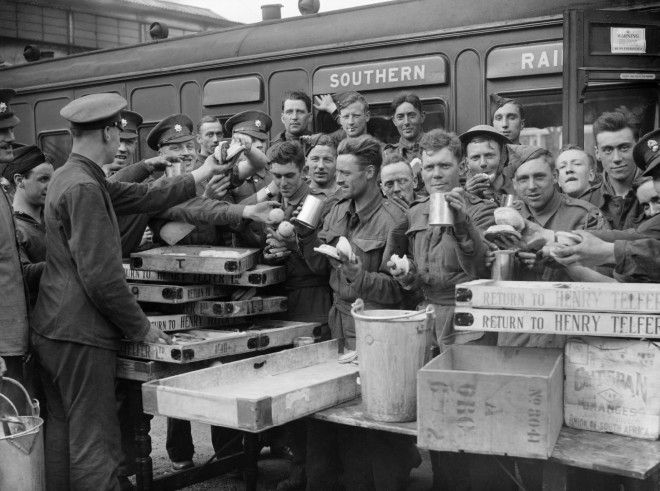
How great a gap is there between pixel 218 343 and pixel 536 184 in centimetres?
178

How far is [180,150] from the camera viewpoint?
5.68 m

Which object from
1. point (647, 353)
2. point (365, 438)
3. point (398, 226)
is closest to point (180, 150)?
point (398, 226)

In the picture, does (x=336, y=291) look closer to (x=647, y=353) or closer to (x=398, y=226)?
(x=398, y=226)

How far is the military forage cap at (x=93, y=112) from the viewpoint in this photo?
3822 mm

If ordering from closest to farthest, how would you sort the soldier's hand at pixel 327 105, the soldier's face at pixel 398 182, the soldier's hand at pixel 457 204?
the soldier's hand at pixel 457 204 < the soldier's face at pixel 398 182 < the soldier's hand at pixel 327 105

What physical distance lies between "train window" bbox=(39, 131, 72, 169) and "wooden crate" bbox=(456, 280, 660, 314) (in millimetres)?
8675

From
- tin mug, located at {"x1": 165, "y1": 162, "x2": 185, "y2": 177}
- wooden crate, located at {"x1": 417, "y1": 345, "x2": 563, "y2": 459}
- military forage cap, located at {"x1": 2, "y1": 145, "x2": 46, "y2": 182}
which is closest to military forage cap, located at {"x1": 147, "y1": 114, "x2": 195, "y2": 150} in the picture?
tin mug, located at {"x1": 165, "y1": 162, "x2": 185, "y2": 177}

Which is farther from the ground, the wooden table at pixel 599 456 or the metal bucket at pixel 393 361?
the metal bucket at pixel 393 361

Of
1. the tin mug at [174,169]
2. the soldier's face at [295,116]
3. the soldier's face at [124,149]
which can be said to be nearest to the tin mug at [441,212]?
the tin mug at [174,169]

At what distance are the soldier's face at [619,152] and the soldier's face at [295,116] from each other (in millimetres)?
2642

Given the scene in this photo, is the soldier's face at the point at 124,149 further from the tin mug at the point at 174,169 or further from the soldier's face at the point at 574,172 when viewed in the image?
the soldier's face at the point at 574,172

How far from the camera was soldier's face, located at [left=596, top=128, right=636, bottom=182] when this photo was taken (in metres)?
5.06

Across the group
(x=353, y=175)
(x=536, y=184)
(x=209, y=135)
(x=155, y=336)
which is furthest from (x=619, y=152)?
(x=209, y=135)

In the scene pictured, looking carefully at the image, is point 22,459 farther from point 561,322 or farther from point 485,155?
point 485,155
